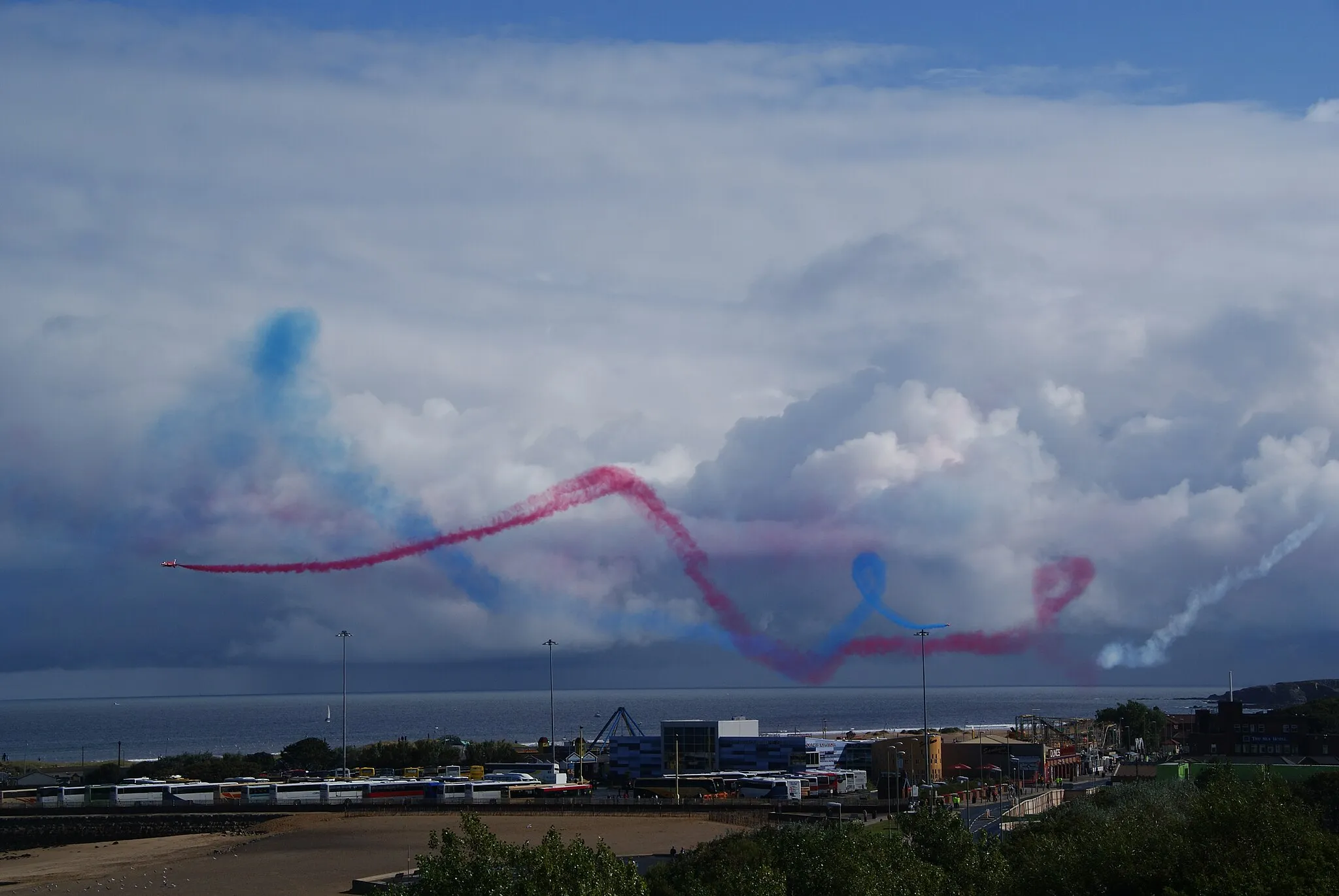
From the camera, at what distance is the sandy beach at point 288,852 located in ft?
280

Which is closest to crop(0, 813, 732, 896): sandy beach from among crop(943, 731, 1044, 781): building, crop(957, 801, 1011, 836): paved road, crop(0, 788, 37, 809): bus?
crop(957, 801, 1011, 836): paved road

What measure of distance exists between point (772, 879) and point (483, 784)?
4127 inches

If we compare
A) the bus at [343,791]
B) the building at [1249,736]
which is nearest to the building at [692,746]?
the bus at [343,791]

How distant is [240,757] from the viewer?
18800cm

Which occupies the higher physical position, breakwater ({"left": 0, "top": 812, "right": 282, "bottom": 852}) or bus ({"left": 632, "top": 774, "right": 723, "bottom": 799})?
bus ({"left": 632, "top": 774, "right": 723, "bottom": 799})

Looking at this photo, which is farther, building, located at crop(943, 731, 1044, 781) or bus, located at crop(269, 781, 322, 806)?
building, located at crop(943, 731, 1044, 781)

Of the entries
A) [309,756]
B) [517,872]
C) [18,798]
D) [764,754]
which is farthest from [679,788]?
[517,872]

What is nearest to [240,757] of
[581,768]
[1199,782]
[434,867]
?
[581,768]

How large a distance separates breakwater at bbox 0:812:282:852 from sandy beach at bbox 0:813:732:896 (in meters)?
3.15

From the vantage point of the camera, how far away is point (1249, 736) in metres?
160

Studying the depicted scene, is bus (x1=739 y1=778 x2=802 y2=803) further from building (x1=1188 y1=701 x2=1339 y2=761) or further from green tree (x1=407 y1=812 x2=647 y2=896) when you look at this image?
green tree (x1=407 y1=812 x2=647 y2=896)

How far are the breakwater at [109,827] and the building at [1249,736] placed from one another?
105727 mm

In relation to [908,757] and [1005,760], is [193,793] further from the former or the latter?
[1005,760]

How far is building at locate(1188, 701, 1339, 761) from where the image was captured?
151 m
